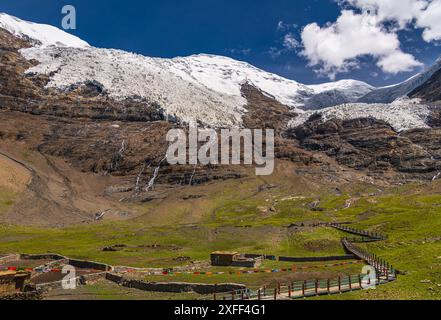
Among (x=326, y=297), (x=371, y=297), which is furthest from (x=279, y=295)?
(x=371, y=297)

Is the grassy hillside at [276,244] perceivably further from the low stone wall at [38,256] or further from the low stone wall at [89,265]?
the low stone wall at [89,265]

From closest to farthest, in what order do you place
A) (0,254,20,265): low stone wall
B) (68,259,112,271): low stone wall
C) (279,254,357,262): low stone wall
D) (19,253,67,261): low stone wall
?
(68,259,112,271): low stone wall, (279,254,357,262): low stone wall, (0,254,20,265): low stone wall, (19,253,67,261): low stone wall

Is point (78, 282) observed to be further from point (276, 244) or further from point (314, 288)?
point (276, 244)

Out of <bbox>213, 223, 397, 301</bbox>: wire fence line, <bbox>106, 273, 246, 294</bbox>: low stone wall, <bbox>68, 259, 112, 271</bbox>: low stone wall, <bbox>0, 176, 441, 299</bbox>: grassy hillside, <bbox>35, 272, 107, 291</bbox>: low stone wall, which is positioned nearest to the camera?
<bbox>213, 223, 397, 301</bbox>: wire fence line

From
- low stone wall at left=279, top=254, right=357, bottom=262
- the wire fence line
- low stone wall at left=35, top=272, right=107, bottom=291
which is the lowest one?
low stone wall at left=35, top=272, right=107, bottom=291

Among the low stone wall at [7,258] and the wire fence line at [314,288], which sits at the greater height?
the wire fence line at [314,288]

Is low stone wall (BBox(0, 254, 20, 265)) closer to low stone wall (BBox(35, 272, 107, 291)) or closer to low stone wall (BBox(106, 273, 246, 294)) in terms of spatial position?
low stone wall (BBox(35, 272, 107, 291))

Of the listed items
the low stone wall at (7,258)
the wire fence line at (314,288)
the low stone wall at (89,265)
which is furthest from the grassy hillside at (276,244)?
the low stone wall at (7,258)

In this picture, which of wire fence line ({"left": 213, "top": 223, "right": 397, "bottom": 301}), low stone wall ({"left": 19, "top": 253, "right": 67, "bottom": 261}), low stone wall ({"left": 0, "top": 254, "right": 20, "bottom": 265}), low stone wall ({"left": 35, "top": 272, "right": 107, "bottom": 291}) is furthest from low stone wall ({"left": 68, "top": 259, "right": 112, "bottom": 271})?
wire fence line ({"left": 213, "top": 223, "right": 397, "bottom": 301})

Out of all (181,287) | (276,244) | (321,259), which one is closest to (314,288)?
(181,287)

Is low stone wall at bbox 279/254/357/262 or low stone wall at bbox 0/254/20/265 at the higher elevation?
low stone wall at bbox 279/254/357/262

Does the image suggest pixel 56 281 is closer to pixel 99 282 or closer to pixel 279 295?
pixel 99 282

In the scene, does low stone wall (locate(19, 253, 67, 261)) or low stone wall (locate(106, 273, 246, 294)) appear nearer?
low stone wall (locate(106, 273, 246, 294))
